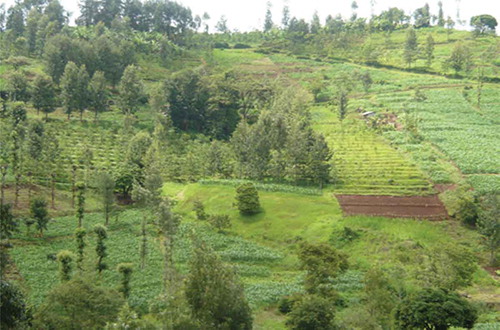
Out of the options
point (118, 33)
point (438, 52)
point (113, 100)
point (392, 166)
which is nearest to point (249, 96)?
point (113, 100)

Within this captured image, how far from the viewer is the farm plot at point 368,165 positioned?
6875 cm

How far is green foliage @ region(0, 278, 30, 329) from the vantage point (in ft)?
88.2

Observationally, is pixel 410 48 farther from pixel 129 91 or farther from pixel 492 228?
pixel 492 228

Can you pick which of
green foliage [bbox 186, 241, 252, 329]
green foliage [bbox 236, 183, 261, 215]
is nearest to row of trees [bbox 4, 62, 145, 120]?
green foliage [bbox 236, 183, 261, 215]

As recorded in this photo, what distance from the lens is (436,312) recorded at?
107ft

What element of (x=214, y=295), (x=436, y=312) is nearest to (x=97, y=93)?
(x=214, y=295)

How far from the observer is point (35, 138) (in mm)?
64375

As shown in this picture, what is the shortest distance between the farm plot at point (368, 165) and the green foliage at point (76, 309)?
43590 millimetres

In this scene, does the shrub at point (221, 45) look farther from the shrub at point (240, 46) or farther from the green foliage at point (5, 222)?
the green foliage at point (5, 222)

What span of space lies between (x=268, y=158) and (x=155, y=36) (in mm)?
84681

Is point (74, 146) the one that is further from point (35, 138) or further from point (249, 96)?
point (249, 96)

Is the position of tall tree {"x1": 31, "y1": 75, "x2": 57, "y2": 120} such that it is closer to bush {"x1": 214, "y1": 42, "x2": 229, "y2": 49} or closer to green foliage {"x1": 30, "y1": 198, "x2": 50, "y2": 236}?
green foliage {"x1": 30, "y1": 198, "x2": 50, "y2": 236}

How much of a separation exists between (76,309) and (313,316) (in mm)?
16537

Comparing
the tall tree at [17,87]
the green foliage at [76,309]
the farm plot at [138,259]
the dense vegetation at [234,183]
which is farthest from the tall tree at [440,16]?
the green foliage at [76,309]
